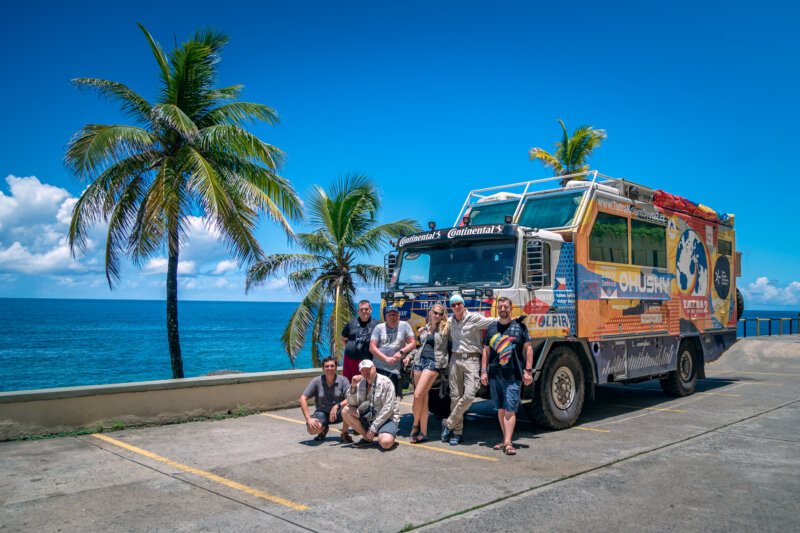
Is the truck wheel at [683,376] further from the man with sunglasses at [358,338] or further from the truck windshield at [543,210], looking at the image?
the man with sunglasses at [358,338]

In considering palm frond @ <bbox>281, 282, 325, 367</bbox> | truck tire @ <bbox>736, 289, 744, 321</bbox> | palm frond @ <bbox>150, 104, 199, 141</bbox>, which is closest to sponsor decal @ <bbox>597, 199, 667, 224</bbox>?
truck tire @ <bbox>736, 289, 744, 321</bbox>

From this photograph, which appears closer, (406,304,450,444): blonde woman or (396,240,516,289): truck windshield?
(406,304,450,444): blonde woman

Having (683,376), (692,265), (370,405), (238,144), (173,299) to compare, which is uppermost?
(238,144)

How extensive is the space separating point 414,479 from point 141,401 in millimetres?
4764

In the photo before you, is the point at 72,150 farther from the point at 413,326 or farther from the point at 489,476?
the point at 489,476

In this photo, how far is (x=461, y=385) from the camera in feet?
25.9

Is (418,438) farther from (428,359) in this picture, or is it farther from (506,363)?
(506,363)

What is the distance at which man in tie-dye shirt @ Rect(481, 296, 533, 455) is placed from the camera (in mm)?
7395

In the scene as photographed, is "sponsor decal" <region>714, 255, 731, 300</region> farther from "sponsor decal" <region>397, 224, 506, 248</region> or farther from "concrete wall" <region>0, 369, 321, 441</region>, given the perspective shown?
"concrete wall" <region>0, 369, 321, 441</region>

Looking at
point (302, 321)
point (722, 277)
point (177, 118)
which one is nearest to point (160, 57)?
point (177, 118)

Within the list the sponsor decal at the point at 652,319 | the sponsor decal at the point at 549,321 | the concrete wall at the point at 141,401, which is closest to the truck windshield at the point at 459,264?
the sponsor decal at the point at 549,321

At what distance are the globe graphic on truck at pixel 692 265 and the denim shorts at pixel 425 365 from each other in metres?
5.96

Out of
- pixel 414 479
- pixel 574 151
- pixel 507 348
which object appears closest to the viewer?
pixel 414 479

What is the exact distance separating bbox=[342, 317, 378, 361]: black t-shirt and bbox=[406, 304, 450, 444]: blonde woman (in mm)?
910
